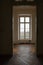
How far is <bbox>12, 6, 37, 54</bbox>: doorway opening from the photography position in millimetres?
9952

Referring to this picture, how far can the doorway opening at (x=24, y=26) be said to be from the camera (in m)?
9.95

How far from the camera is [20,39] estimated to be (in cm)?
1027

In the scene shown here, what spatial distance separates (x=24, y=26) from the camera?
1046 cm
